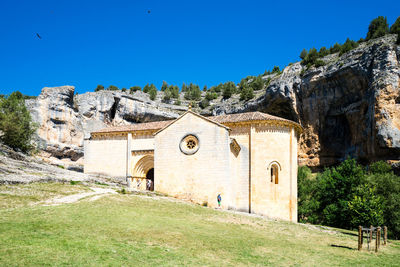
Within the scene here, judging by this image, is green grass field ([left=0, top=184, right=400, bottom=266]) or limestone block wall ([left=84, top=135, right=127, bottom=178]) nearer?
green grass field ([left=0, top=184, right=400, bottom=266])

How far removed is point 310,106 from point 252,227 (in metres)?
33.9

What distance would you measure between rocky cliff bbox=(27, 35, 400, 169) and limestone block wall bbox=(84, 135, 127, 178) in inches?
698

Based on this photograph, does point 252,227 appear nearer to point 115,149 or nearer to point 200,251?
point 200,251

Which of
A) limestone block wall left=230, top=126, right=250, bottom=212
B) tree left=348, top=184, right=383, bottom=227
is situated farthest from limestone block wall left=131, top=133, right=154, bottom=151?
tree left=348, top=184, right=383, bottom=227

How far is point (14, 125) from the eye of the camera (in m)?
34.7

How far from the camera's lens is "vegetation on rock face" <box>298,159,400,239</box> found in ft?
92.5

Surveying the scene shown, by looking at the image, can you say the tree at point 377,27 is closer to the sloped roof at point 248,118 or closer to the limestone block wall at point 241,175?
the sloped roof at point 248,118

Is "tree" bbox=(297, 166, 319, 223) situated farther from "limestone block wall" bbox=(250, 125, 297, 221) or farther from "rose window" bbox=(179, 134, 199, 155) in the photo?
"rose window" bbox=(179, 134, 199, 155)

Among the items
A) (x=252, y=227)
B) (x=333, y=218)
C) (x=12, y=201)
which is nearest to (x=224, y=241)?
(x=252, y=227)

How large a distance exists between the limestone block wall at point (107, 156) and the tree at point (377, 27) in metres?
39.1

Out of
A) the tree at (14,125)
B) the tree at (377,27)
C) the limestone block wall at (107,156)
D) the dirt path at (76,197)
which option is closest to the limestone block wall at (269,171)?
the dirt path at (76,197)

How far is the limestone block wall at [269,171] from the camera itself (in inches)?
1030

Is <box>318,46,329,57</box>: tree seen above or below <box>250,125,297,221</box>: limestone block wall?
above

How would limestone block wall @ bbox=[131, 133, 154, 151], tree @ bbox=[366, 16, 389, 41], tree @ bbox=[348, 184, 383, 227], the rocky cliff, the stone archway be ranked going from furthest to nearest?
tree @ bbox=[366, 16, 389, 41], the rocky cliff, limestone block wall @ bbox=[131, 133, 154, 151], the stone archway, tree @ bbox=[348, 184, 383, 227]
